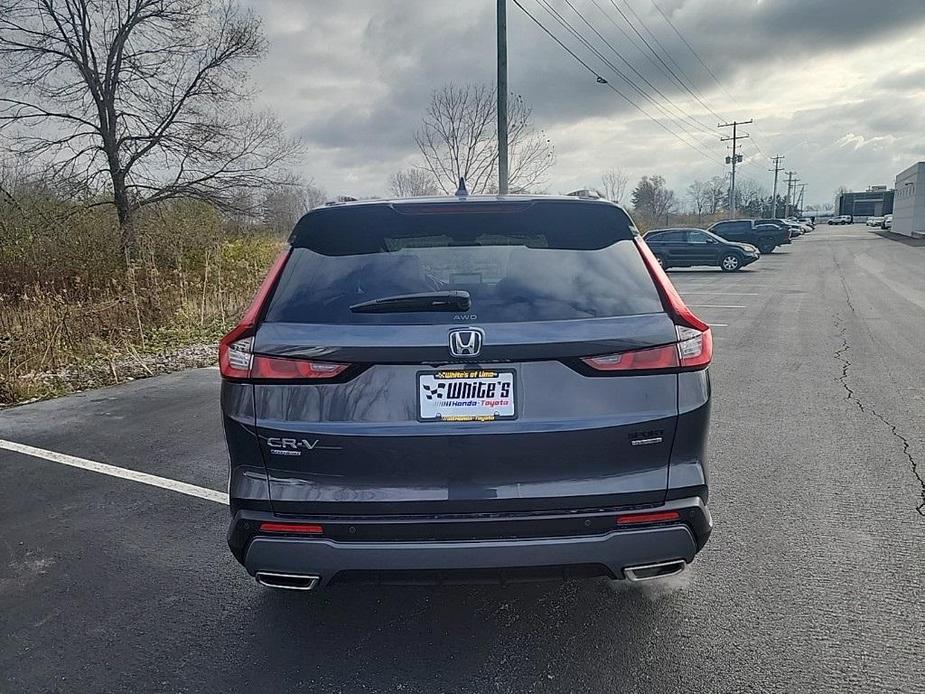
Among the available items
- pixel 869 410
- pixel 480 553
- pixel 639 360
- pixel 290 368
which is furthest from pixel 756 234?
pixel 290 368

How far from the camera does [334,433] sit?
2162mm

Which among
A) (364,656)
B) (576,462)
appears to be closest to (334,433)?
(576,462)

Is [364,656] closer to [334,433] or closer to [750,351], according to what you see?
[334,433]

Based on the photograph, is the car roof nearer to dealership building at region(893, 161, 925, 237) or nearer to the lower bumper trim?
the lower bumper trim

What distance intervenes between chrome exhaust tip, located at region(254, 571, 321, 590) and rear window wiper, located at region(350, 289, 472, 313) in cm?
98

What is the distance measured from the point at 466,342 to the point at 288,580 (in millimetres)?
1106

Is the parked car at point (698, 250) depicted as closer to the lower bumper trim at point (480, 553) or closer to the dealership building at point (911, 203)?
the lower bumper trim at point (480, 553)

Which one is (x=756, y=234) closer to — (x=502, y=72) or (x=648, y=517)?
(x=502, y=72)

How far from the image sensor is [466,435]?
2156 millimetres

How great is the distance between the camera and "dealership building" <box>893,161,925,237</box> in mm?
43781

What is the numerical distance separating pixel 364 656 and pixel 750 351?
768 centimetres

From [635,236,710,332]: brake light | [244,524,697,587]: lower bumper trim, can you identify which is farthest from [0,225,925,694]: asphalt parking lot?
[635,236,710,332]: brake light

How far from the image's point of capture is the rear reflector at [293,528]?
222cm

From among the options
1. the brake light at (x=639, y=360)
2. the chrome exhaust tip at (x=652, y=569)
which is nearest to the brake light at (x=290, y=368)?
the brake light at (x=639, y=360)
